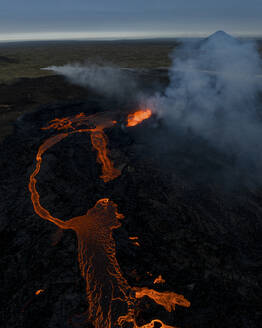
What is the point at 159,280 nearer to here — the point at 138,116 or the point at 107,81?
the point at 138,116

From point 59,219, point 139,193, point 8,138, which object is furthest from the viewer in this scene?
point 8,138

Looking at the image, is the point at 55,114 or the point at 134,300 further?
the point at 55,114

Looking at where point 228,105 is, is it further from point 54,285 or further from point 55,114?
point 54,285

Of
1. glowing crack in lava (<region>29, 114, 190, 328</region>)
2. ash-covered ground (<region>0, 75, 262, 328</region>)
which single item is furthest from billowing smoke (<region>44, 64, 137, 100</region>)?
glowing crack in lava (<region>29, 114, 190, 328</region>)

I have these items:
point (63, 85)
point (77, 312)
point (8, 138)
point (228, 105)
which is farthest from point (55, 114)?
point (77, 312)

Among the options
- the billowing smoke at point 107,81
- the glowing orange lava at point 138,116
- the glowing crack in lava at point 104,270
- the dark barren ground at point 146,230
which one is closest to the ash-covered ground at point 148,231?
the dark barren ground at point 146,230

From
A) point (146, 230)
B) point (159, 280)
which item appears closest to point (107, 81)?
point (146, 230)

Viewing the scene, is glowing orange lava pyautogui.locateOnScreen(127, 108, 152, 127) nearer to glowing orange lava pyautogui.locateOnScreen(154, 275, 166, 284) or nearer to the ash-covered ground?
the ash-covered ground
